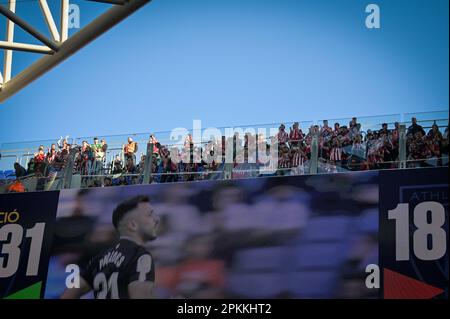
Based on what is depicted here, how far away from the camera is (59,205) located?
22.1 m

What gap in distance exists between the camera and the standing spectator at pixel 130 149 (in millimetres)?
21730

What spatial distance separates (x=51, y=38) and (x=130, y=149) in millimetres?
4707

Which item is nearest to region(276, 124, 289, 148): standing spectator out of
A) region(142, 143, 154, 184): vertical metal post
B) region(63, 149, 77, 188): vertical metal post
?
region(142, 143, 154, 184): vertical metal post

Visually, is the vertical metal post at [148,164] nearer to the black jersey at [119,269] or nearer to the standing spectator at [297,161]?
the black jersey at [119,269]

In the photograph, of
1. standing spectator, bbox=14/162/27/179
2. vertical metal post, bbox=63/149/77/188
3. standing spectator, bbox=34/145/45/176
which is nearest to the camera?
vertical metal post, bbox=63/149/77/188

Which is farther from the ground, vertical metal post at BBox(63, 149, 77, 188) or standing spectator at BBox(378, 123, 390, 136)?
standing spectator at BBox(378, 123, 390, 136)

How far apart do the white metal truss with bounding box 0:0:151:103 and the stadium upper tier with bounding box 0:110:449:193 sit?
3726 millimetres

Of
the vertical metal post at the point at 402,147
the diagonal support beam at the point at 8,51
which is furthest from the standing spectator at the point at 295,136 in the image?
the diagonal support beam at the point at 8,51

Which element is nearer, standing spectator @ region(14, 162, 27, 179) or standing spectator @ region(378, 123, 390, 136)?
standing spectator @ region(378, 123, 390, 136)

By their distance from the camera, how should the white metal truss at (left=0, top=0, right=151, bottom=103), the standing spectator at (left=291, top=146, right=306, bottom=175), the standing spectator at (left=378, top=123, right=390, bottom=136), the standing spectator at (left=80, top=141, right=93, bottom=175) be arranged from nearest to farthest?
1. the white metal truss at (left=0, top=0, right=151, bottom=103)
2. the standing spectator at (left=378, top=123, right=390, bottom=136)
3. the standing spectator at (left=291, top=146, right=306, bottom=175)
4. the standing spectator at (left=80, top=141, right=93, bottom=175)

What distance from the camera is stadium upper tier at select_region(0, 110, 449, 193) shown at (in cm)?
1888

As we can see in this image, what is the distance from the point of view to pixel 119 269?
20328 millimetres

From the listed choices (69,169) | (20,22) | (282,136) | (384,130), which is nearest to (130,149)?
(69,169)

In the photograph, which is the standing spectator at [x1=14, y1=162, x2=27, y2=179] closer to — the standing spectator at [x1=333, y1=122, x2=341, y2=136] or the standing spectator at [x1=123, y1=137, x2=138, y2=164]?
the standing spectator at [x1=123, y1=137, x2=138, y2=164]
